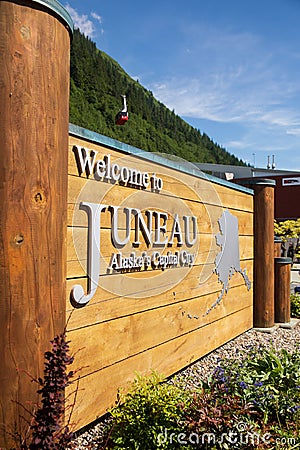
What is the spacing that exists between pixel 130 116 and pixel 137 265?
69.6m

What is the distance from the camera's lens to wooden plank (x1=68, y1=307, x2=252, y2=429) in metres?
3.00

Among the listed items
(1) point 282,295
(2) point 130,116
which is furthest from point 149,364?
(2) point 130,116

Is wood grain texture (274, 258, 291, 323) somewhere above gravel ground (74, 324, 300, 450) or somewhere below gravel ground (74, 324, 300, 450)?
above

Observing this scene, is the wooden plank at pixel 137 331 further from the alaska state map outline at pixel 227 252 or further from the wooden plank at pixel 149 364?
the alaska state map outline at pixel 227 252

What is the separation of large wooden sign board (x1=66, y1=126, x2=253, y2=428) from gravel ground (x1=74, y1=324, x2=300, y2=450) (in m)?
0.09

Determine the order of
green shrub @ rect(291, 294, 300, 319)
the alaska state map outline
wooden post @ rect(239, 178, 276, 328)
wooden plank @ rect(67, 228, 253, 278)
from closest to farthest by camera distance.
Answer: wooden plank @ rect(67, 228, 253, 278), the alaska state map outline, wooden post @ rect(239, 178, 276, 328), green shrub @ rect(291, 294, 300, 319)

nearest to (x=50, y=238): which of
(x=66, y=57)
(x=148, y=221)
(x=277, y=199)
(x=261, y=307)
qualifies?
(x=66, y=57)

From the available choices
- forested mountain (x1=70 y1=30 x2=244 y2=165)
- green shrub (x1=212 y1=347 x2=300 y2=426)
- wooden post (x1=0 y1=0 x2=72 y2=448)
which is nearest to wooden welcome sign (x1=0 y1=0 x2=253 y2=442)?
wooden post (x1=0 y1=0 x2=72 y2=448)

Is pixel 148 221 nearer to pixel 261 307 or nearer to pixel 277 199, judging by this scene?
pixel 261 307

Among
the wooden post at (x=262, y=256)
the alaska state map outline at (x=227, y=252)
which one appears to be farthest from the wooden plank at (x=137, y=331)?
the wooden post at (x=262, y=256)

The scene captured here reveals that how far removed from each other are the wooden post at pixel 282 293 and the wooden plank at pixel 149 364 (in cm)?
113

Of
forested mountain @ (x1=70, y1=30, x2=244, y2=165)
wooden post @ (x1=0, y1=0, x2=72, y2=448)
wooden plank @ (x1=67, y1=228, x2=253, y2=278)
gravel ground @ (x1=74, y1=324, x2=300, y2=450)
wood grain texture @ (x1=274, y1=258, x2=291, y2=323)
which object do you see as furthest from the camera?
forested mountain @ (x1=70, y1=30, x2=244, y2=165)

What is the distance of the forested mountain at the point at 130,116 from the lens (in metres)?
61.4

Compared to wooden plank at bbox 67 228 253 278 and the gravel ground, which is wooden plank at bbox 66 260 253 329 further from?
the gravel ground
